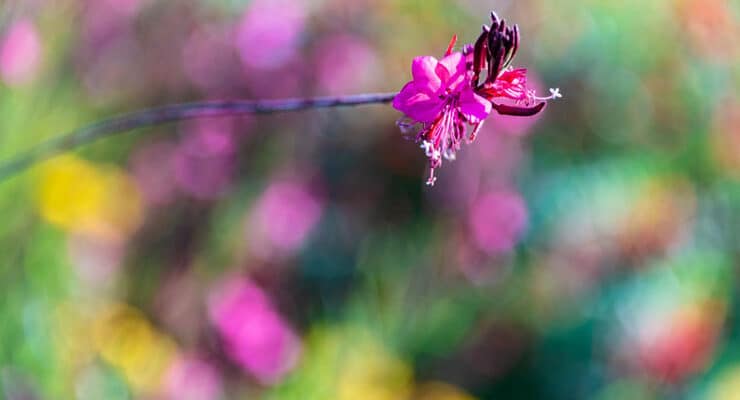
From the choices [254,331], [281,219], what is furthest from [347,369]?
[281,219]

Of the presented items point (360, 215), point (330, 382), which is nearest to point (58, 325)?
point (330, 382)

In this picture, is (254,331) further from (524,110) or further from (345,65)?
(524,110)

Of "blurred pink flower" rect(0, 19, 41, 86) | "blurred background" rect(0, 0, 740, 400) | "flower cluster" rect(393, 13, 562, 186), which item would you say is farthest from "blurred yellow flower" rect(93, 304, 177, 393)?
"flower cluster" rect(393, 13, 562, 186)

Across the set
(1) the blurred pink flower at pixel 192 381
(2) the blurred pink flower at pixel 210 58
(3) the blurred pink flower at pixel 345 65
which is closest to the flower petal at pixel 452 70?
(1) the blurred pink flower at pixel 192 381

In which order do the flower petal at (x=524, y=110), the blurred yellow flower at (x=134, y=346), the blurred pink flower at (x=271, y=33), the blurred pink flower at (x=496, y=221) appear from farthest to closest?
the blurred pink flower at (x=271, y=33), the blurred pink flower at (x=496, y=221), the blurred yellow flower at (x=134, y=346), the flower petal at (x=524, y=110)

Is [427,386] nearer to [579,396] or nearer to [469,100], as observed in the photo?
[579,396]

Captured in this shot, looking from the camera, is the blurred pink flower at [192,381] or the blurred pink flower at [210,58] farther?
the blurred pink flower at [210,58]

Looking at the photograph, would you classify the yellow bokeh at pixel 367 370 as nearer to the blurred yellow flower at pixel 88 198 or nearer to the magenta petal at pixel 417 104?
the blurred yellow flower at pixel 88 198
